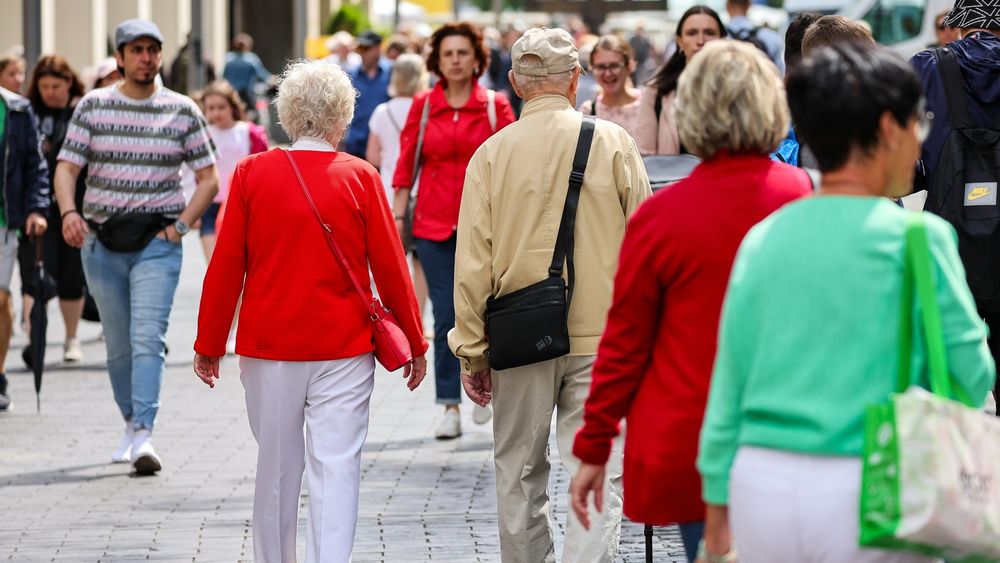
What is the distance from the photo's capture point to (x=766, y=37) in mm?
11602

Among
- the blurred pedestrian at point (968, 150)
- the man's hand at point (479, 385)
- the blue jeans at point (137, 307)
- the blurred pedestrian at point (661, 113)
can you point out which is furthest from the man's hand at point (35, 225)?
the blurred pedestrian at point (968, 150)

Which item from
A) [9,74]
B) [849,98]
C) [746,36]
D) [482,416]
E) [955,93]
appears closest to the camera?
[849,98]

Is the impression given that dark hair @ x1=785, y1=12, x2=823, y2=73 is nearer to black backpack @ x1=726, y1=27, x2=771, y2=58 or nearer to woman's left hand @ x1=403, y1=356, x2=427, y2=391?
woman's left hand @ x1=403, y1=356, x2=427, y2=391

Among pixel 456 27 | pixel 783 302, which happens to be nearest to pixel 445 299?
pixel 456 27

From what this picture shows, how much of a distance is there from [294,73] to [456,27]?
11.2 ft

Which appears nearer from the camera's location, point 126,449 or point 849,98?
point 849,98

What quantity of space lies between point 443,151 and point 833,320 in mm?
5858

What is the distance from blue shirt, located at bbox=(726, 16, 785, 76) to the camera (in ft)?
36.8

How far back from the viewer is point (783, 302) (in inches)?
123

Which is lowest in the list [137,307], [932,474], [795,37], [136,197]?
[137,307]

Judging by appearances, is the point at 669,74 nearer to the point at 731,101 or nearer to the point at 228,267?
the point at 228,267

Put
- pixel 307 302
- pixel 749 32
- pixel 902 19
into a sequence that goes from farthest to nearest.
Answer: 1. pixel 902 19
2. pixel 749 32
3. pixel 307 302

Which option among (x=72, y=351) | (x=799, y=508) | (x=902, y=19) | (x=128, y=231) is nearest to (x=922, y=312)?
(x=799, y=508)

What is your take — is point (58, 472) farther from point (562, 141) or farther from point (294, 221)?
point (562, 141)
